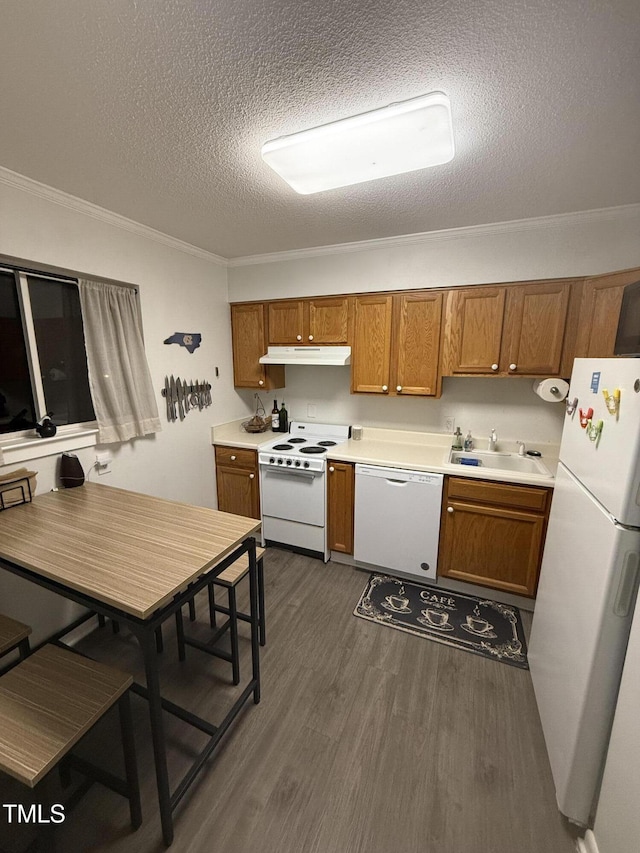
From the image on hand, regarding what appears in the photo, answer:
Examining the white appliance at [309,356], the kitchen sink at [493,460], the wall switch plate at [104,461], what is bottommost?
the kitchen sink at [493,460]

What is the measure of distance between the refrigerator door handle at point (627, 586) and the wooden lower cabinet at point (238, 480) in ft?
7.98

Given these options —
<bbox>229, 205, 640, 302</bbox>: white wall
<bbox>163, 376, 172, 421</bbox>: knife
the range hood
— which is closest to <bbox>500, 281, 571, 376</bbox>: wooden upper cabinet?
<bbox>229, 205, 640, 302</bbox>: white wall

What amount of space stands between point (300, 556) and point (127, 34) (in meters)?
3.03

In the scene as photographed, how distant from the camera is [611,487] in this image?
3.69 feet

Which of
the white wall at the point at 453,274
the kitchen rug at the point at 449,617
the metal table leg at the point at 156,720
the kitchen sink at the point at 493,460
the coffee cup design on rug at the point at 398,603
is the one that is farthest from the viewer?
the kitchen sink at the point at 493,460

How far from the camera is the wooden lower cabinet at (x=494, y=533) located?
85.8 inches

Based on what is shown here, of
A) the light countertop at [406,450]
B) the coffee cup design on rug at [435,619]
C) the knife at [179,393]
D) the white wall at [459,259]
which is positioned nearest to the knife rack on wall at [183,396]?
the knife at [179,393]

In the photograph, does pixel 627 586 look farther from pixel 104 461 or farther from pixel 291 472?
pixel 104 461

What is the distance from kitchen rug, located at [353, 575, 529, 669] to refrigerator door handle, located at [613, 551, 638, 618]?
3.71ft

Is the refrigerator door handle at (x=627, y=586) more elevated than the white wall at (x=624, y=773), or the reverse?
the refrigerator door handle at (x=627, y=586)

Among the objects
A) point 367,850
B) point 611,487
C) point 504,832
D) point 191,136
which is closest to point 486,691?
point 504,832

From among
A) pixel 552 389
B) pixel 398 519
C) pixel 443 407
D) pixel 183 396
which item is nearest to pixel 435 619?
pixel 398 519

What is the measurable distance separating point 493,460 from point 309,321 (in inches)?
72.6

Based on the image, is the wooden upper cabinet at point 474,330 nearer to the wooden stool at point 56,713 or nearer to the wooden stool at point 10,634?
the wooden stool at point 56,713
